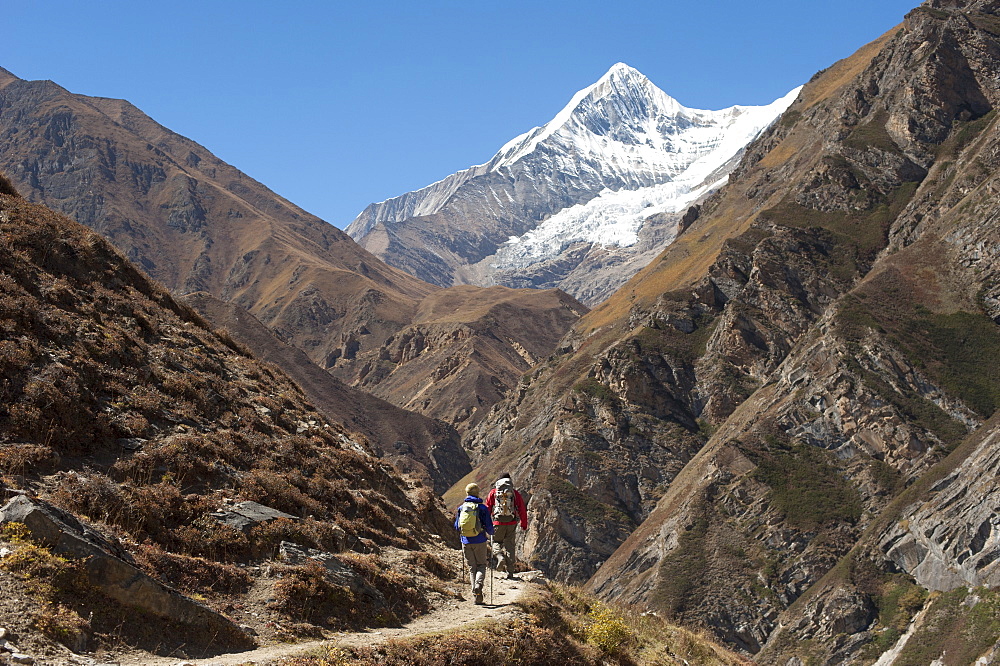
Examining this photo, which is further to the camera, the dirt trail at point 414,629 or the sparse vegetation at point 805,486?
the sparse vegetation at point 805,486

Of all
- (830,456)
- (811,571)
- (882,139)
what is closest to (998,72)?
(882,139)

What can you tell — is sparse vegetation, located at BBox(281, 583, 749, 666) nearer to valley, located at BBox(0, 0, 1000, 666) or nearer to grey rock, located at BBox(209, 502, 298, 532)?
valley, located at BBox(0, 0, 1000, 666)

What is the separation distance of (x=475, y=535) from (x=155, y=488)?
715 cm

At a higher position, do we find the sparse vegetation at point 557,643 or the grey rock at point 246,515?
the grey rock at point 246,515

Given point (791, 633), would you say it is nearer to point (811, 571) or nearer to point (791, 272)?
point (811, 571)

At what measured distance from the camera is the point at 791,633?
117938 millimetres

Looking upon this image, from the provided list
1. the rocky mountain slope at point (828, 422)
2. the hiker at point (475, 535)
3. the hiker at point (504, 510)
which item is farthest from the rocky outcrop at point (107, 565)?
the rocky mountain slope at point (828, 422)

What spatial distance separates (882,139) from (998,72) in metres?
26.1

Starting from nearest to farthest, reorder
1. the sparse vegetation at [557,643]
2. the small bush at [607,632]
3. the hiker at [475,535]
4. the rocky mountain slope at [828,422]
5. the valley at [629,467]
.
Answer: the sparse vegetation at [557,643] < the valley at [629,467] < the hiker at [475,535] < the small bush at [607,632] < the rocky mountain slope at [828,422]

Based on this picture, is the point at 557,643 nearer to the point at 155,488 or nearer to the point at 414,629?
the point at 414,629

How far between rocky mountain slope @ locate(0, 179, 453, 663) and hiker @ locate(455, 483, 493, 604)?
1284 millimetres

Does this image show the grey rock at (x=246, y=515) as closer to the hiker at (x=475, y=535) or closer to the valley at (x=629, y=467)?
the valley at (x=629, y=467)

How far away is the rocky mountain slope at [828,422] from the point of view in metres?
115

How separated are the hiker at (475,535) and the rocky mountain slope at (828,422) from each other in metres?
84.8
